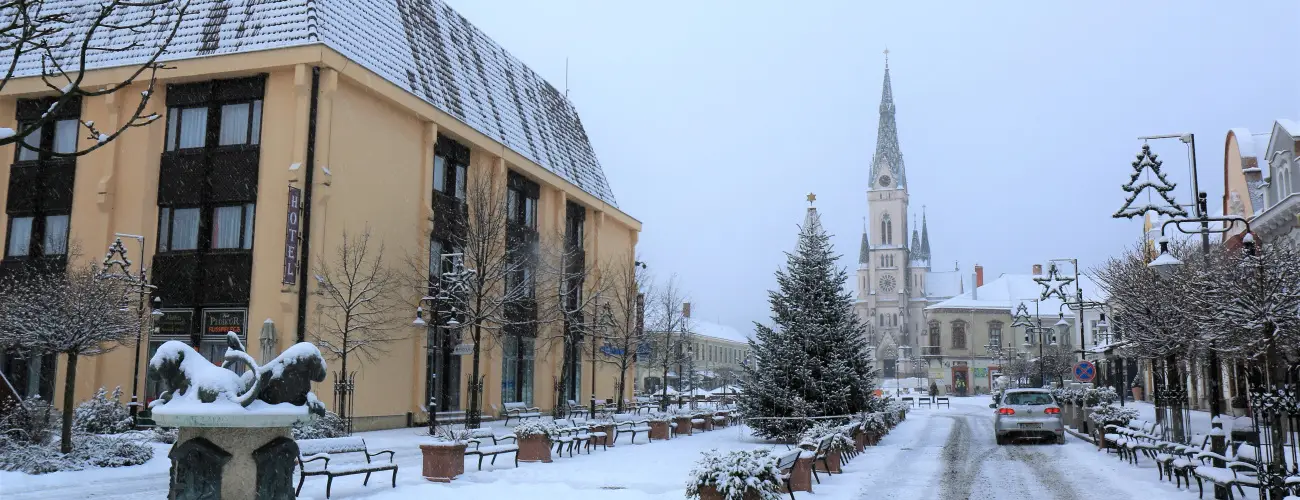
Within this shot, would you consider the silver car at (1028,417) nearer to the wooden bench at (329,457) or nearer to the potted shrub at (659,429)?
the potted shrub at (659,429)

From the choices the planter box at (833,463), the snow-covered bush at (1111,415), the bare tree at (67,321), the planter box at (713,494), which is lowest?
the planter box at (833,463)

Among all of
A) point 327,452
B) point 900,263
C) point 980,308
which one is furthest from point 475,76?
point 900,263

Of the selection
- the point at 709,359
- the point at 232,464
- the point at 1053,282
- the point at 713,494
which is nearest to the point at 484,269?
the point at 713,494

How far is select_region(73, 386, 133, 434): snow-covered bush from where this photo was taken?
1967cm

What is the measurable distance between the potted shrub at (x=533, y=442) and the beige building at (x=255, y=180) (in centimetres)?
711

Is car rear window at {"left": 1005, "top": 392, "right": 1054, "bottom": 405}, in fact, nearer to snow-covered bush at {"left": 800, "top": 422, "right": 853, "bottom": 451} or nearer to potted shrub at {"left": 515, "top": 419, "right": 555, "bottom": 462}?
snow-covered bush at {"left": 800, "top": 422, "right": 853, "bottom": 451}

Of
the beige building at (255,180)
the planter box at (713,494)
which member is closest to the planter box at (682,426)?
the beige building at (255,180)

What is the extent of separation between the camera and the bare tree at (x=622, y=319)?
38562 mm

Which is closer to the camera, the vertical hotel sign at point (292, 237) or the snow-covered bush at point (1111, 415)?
the snow-covered bush at point (1111, 415)

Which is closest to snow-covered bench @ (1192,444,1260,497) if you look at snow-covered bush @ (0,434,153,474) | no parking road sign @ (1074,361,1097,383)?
no parking road sign @ (1074,361,1097,383)

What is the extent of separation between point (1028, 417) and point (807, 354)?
5.90 metres

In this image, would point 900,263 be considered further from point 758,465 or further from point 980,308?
point 758,465

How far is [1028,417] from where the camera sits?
77.2ft

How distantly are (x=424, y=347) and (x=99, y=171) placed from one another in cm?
1071
